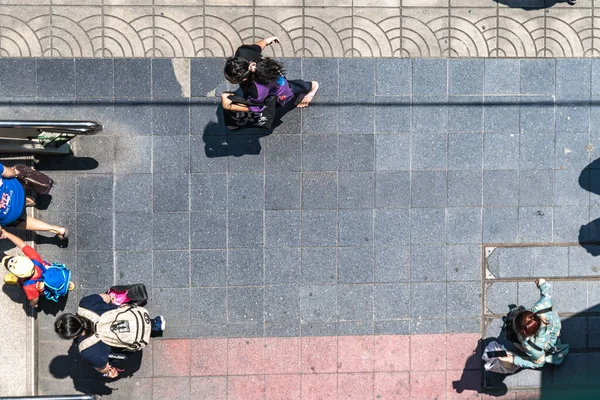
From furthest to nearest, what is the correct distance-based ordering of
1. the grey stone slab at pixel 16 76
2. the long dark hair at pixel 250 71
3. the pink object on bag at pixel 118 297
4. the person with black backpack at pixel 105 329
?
the grey stone slab at pixel 16 76
the pink object on bag at pixel 118 297
the person with black backpack at pixel 105 329
the long dark hair at pixel 250 71

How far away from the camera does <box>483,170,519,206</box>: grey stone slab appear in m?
6.55

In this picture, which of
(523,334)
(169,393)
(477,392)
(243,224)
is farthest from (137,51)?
(477,392)

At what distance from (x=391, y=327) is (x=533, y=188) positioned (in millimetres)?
2269

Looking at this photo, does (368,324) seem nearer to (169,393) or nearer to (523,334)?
(523,334)

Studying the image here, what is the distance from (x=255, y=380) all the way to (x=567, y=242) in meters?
3.89

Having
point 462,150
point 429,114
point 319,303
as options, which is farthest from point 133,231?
point 462,150

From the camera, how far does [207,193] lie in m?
6.41

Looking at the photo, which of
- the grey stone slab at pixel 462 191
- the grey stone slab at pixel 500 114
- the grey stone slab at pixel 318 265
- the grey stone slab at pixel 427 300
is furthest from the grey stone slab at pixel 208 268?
the grey stone slab at pixel 500 114

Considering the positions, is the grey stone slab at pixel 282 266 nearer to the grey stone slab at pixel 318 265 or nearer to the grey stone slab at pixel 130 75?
the grey stone slab at pixel 318 265

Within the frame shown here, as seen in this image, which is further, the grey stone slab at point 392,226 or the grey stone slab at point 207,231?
the grey stone slab at point 392,226

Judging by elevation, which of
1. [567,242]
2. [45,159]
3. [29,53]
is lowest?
[567,242]

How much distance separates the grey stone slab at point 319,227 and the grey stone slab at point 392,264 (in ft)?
1.80

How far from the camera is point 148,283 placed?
20.9 ft

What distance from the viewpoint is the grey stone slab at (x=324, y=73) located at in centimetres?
646
